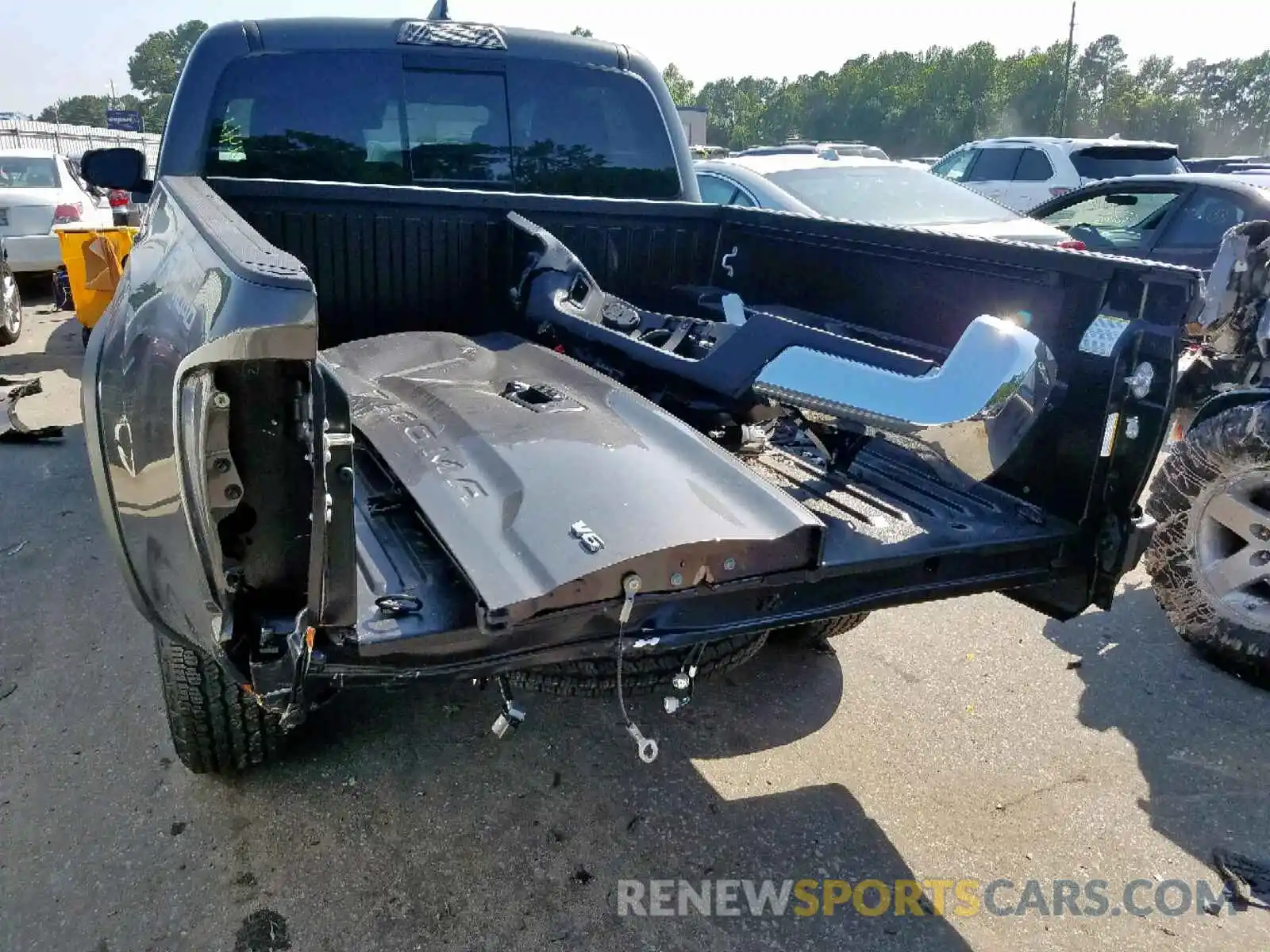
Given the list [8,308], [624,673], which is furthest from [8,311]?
[624,673]

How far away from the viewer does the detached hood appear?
1907mm

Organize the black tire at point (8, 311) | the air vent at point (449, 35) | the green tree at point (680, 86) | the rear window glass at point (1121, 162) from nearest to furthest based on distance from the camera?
the air vent at point (449, 35)
the black tire at point (8, 311)
the rear window glass at point (1121, 162)
the green tree at point (680, 86)

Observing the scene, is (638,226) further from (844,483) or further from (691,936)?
(691,936)

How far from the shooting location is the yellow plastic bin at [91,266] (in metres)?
6.98

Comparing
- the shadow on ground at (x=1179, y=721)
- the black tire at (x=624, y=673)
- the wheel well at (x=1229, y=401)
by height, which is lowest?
the shadow on ground at (x=1179, y=721)

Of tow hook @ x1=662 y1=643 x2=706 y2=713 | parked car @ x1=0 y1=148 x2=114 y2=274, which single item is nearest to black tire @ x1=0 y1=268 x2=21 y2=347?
parked car @ x1=0 y1=148 x2=114 y2=274

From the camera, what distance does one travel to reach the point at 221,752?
2580mm

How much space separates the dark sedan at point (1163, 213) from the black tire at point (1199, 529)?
3.77 metres

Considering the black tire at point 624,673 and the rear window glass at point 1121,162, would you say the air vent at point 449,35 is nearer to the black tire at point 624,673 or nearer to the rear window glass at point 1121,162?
the black tire at point 624,673

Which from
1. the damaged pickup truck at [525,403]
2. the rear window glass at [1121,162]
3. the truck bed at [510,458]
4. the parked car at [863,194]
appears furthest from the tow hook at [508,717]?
the rear window glass at [1121,162]

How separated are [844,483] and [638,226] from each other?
172cm

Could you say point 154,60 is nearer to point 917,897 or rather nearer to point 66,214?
point 66,214

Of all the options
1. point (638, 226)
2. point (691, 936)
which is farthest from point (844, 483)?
point (638, 226)

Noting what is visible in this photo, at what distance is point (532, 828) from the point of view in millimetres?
2605
